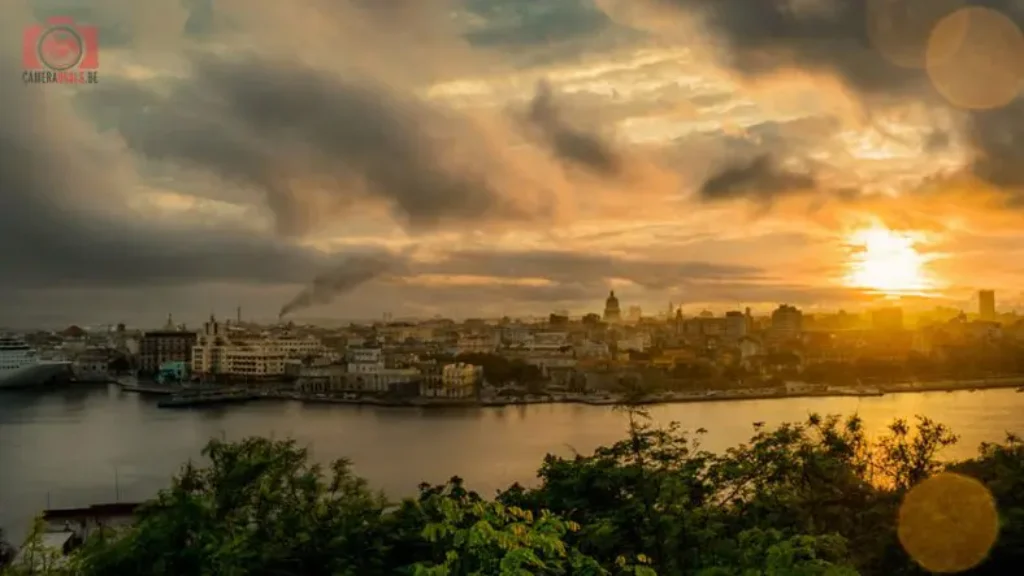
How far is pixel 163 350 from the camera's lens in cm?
1989

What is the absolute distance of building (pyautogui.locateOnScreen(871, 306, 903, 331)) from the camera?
26906 millimetres

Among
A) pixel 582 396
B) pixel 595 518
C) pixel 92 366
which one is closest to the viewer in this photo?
pixel 595 518

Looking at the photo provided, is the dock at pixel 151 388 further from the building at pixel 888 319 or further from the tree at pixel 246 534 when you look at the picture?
the building at pixel 888 319

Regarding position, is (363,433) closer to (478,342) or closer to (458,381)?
(458,381)

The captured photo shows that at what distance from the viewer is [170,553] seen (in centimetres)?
160

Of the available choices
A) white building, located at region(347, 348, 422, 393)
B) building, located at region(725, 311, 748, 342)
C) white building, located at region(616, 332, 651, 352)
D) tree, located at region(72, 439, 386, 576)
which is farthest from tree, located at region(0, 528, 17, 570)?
building, located at region(725, 311, 748, 342)

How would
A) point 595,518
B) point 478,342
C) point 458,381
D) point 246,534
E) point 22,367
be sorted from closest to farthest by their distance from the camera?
point 246,534, point 595,518, point 458,381, point 22,367, point 478,342

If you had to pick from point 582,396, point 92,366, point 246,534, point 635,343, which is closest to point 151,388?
point 92,366

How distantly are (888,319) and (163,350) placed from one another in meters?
21.0

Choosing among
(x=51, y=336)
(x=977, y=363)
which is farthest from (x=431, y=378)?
(x=51, y=336)

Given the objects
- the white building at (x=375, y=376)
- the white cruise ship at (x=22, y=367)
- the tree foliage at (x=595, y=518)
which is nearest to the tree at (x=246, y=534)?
the tree foliage at (x=595, y=518)

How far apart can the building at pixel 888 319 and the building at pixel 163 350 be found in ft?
65.0

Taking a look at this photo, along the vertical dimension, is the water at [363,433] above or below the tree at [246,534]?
below

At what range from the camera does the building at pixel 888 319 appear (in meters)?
26.9
